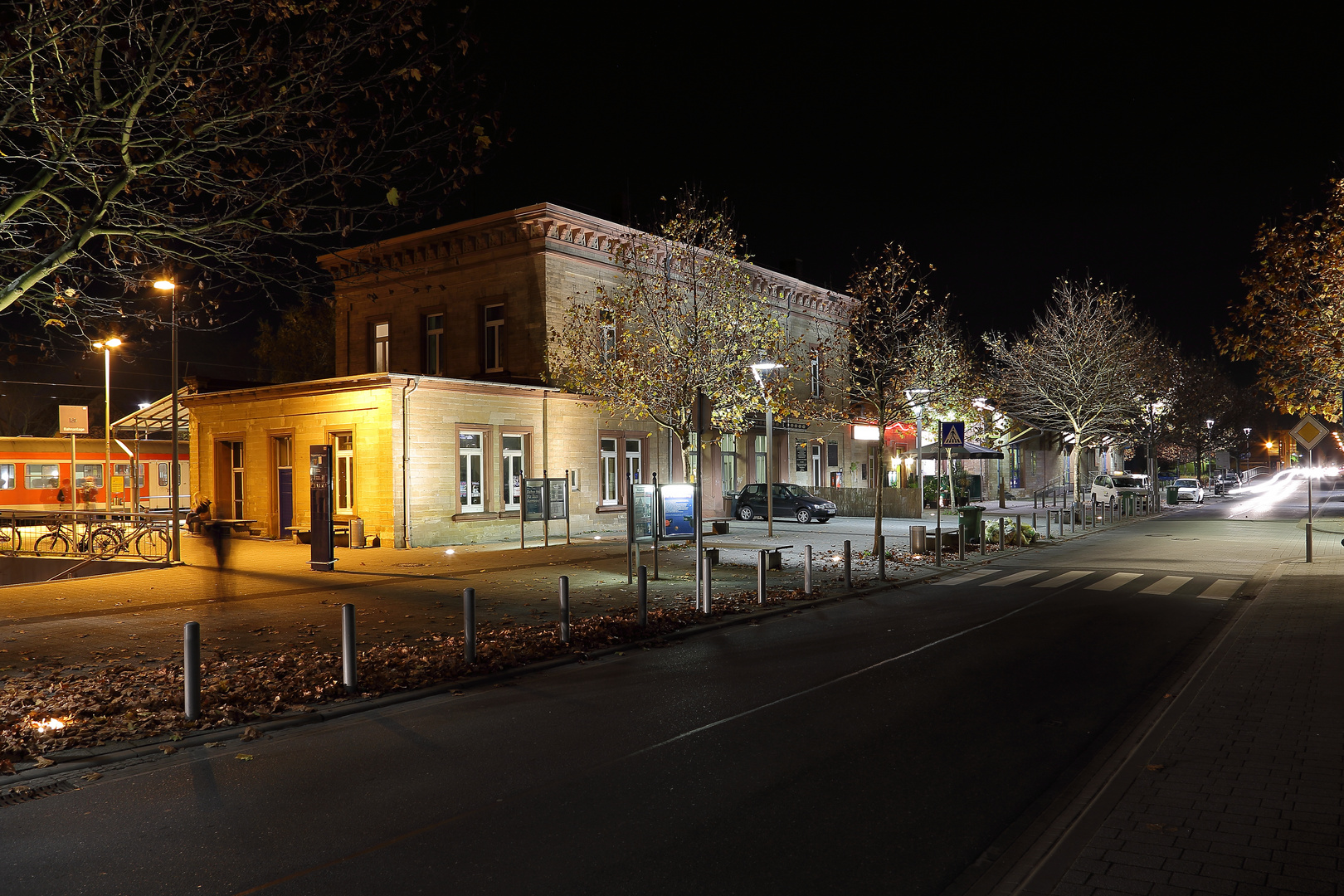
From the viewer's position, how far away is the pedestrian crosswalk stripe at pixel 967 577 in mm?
16372

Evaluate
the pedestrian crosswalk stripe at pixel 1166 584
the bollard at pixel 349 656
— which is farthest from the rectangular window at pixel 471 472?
the pedestrian crosswalk stripe at pixel 1166 584

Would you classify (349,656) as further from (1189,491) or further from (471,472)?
(1189,491)

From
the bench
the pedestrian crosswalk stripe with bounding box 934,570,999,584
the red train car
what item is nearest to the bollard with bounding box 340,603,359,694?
the bench

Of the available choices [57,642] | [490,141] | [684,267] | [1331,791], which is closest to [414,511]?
[684,267]

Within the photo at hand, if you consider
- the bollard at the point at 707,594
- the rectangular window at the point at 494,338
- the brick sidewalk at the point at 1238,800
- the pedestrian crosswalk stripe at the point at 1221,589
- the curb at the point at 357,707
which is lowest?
the pedestrian crosswalk stripe at the point at 1221,589

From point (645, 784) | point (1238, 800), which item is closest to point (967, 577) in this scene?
point (1238, 800)

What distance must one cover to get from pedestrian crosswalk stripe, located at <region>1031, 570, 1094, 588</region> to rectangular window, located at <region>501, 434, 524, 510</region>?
15.3 m

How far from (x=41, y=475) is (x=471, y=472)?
69.3 feet

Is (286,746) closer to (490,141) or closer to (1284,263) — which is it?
(490,141)

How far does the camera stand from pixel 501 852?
464cm

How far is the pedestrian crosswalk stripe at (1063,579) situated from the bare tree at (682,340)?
33.7 ft

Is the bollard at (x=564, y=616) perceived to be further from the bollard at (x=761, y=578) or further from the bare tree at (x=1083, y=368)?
the bare tree at (x=1083, y=368)

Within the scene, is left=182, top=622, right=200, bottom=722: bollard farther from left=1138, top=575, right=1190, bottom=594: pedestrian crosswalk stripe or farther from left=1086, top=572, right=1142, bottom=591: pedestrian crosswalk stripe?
left=1138, top=575, right=1190, bottom=594: pedestrian crosswalk stripe

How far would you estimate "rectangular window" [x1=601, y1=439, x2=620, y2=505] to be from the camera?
2995 centimetres
